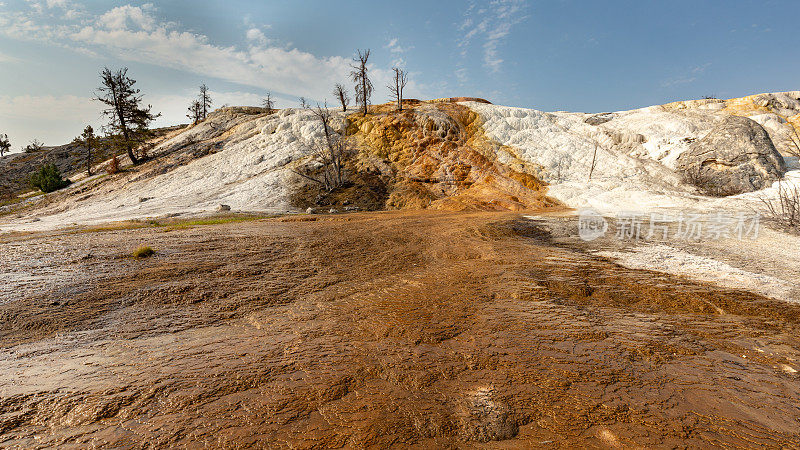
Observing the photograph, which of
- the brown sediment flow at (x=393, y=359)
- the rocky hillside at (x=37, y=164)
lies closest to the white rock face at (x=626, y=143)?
the brown sediment flow at (x=393, y=359)

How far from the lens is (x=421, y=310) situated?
510 cm

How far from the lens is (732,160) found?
2325cm

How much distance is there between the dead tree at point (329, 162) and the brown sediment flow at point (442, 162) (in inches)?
59.2

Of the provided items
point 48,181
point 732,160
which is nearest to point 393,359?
point 732,160

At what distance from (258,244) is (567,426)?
9421mm

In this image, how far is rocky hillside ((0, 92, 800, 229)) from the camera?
73.9 ft

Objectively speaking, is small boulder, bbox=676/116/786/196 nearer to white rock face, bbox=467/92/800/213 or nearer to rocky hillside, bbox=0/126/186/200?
white rock face, bbox=467/92/800/213

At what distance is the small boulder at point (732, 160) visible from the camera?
72.9 ft

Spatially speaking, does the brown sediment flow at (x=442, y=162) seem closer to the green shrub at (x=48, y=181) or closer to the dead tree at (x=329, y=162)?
the dead tree at (x=329, y=162)

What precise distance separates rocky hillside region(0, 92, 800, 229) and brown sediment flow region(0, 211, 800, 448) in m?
15.8

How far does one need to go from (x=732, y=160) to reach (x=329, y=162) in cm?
2972

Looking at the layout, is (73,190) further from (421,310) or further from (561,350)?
(561,350)

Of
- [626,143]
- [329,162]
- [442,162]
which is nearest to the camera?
[442,162]

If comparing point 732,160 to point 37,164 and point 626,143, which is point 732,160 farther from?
point 37,164
